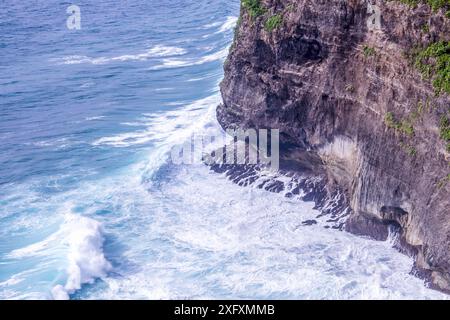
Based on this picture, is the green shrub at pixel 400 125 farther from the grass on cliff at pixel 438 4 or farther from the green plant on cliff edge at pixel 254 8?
the green plant on cliff edge at pixel 254 8

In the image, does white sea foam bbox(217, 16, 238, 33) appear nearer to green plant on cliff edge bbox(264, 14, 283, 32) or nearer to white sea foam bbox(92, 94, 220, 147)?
white sea foam bbox(92, 94, 220, 147)

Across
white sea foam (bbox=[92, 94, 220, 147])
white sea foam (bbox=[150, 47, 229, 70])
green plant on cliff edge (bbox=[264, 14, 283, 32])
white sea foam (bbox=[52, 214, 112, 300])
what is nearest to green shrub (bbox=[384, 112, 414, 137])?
green plant on cliff edge (bbox=[264, 14, 283, 32])

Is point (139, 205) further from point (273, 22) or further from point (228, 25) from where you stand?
point (228, 25)

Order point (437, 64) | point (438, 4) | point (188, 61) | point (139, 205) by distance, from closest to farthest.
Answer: point (438, 4) → point (437, 64) → point (139, 205) → point (188, 61)

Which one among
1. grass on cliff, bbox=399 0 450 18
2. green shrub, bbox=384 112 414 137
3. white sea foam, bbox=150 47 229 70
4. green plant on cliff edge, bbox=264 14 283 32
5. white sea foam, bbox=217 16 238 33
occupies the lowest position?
white sea foam, bbox=150 47 229 70

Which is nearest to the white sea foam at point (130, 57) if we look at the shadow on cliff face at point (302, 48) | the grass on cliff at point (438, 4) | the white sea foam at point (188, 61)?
the white sea foam at point (188, 61)

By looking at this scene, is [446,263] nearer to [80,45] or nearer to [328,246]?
[328,246]

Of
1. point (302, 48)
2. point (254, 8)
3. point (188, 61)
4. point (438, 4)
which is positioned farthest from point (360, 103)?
point (188, 61)

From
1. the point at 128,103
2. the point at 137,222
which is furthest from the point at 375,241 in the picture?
the point at 128,103
